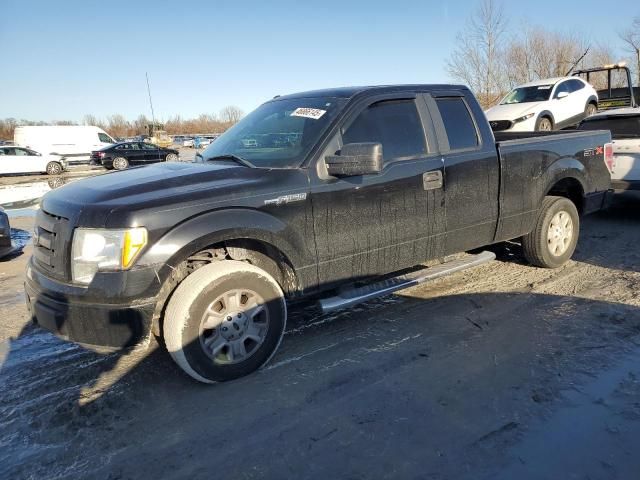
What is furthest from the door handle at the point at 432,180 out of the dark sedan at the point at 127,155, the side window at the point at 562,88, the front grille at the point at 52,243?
the dark sedan at the point at 127,155

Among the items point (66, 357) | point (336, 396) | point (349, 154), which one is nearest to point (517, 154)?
point (349, 154)

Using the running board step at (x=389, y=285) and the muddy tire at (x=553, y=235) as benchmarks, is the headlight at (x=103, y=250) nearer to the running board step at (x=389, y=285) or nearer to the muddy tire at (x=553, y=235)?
the running board step at (x=389, y=285)

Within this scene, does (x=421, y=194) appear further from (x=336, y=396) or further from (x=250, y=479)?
(x=250, y=479)

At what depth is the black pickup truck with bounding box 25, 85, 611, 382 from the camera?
3.00 metres

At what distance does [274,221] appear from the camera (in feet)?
11.1

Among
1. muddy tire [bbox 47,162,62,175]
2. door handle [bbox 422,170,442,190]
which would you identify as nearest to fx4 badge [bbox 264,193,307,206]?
door handle [bbox 422,170,442,190]

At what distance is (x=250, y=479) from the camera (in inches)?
96.9

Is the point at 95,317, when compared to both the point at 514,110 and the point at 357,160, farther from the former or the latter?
the point at 514,110

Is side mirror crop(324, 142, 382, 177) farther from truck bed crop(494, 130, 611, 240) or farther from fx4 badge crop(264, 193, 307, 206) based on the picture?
truck bed crop(494, 130, 611, 240)

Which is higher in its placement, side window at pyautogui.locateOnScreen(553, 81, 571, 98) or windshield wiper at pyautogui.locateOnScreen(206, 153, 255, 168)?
side window at pyautogui.locateOnScreen(553, 81, 571, 98)

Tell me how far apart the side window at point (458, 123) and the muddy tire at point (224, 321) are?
2150 millimetres

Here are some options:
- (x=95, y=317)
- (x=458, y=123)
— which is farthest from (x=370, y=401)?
(x=458, y=123)

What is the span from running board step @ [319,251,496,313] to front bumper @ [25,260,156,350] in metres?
1.27

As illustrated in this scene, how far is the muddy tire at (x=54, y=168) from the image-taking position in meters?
25.1
